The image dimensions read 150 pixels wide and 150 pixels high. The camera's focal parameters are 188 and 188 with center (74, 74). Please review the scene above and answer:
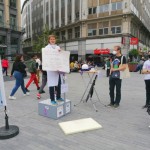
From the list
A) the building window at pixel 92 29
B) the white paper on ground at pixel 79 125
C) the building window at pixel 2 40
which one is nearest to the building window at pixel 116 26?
the building window at pixel 92 29

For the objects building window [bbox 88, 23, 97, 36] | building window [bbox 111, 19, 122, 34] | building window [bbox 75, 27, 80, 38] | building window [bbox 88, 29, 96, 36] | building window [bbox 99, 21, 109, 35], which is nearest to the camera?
building window [bbox 111, 19, 122, 34]

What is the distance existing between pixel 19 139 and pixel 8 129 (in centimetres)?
46

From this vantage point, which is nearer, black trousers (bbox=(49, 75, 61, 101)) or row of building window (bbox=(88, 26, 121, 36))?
black trousers (bbox=(49, 75, 61, 101))

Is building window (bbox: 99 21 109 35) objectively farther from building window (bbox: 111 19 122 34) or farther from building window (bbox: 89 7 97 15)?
building window (bbox: 89 7 97 15)

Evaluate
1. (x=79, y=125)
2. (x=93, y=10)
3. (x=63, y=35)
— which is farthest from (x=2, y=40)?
(x=79, y=125)

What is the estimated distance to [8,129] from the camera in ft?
13.5

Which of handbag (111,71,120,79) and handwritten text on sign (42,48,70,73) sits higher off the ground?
handwritten text on sign (42,48,70,73)

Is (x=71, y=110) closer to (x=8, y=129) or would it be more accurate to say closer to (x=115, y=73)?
(x=115, y=73)

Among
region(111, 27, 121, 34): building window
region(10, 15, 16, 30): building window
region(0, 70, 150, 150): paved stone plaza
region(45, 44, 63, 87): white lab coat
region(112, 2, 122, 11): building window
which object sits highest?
region(112, 2, 122, 11): building window

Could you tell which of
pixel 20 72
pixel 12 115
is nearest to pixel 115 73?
pixel 12 115

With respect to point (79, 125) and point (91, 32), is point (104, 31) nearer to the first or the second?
point (91, 32)

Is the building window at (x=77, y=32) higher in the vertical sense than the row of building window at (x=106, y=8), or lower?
lower

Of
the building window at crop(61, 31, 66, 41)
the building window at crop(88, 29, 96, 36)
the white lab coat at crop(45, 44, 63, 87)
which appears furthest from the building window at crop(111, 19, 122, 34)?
the white lab coat at crop(45, 44, 63, 87)

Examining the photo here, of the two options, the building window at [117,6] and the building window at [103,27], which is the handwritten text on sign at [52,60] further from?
the building window at [103,27]
